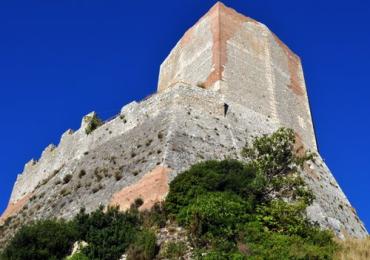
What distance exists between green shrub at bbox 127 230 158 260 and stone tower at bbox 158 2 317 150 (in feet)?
35.5

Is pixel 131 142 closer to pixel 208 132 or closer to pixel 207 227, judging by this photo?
pixel 208 132

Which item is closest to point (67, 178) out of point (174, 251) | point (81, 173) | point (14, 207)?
point (81, 173)

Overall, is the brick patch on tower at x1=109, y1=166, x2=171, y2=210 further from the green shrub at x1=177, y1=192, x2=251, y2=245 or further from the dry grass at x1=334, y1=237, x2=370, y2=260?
the dry grass at x1=334, y1=237, x2=370, y2=260

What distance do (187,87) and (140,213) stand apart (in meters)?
8.26

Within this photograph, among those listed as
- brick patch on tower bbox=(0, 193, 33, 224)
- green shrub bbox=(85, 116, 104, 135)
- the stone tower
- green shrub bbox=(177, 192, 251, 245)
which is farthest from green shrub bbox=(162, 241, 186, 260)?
brick patch on tower bbox=(0, 193, 33, 224)

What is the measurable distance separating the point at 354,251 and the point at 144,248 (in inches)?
218

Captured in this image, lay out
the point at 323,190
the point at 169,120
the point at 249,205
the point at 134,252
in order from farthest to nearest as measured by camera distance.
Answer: the point at 323,190
the point at 169,120
the point at 249,205
the point at 134,252

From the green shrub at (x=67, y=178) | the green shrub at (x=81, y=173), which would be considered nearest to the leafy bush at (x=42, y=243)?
the green shrub at (x=81, y=173)

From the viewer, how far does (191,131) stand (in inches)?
840

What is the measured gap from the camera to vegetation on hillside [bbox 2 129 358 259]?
47.0 feet

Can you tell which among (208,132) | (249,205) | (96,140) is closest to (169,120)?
(208,132)

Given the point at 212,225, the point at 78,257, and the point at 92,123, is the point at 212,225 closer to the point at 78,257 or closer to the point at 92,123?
the point at 78,257

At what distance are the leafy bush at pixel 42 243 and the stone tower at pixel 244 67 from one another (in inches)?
404

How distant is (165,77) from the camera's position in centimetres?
3042
